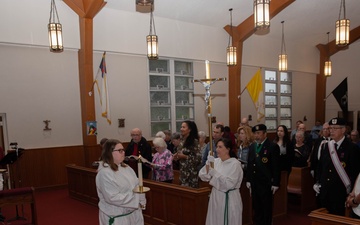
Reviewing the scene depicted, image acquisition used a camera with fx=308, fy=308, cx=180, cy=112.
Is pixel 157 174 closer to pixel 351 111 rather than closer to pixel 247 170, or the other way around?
pixel 247 170

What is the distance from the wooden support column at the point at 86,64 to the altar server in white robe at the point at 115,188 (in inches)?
245

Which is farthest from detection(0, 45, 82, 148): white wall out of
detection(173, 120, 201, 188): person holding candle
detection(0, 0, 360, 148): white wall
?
detection(173, 120, 201, 188): person holding candle

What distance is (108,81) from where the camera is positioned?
9.80 m

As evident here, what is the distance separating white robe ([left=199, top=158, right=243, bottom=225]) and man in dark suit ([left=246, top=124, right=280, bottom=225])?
83 cm

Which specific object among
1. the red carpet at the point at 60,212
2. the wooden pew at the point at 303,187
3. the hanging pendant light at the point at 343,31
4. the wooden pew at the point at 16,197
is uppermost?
the hanging pendant light at the point at 343,31

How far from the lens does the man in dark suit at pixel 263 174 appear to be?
181 inches

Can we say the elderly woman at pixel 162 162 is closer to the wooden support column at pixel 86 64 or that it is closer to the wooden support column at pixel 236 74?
the wooden support column at pixel 86 64

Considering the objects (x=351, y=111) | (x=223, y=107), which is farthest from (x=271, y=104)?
(x=351, y=111)

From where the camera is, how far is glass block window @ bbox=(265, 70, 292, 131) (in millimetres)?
14109

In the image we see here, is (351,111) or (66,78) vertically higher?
(66,78)

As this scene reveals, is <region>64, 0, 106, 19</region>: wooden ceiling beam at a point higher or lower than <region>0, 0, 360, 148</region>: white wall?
higher

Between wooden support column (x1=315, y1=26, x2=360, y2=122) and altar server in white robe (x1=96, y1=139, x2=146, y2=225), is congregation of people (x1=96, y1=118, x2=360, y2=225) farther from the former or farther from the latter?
wooden support column (x1=315, y1=26, x2=360, y2=122)

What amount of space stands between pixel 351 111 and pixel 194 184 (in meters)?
13.0

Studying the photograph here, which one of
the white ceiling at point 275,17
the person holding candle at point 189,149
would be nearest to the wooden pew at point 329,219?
the person holding candle at point 189,149
